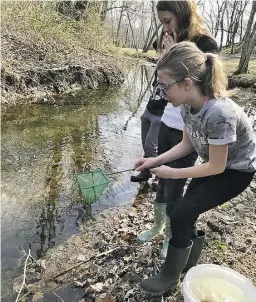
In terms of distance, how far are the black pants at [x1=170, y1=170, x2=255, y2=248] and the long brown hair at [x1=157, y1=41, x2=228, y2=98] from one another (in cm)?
48

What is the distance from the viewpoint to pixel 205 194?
1980 mm

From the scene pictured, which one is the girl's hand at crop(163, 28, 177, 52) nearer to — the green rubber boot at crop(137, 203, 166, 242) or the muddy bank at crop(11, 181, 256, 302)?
the green rubber boot at crop(137, 203, 166, 242)

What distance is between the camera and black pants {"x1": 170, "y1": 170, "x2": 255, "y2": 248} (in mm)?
1973

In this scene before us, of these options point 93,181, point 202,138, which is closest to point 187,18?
point 202,138

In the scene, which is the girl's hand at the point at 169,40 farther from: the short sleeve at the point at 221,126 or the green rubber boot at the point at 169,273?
the green rubber boot at the point at 169,273

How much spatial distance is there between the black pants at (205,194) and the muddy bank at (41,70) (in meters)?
5.73

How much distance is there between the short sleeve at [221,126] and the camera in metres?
1.75

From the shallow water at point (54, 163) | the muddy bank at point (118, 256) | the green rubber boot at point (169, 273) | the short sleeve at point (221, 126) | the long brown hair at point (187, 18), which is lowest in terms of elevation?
the shallow water at point (54, 163)

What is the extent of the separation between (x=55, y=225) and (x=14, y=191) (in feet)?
2.69

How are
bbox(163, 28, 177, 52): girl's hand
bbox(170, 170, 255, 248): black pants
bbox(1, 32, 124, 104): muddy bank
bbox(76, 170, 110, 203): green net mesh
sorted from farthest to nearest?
bbox(1, 32, 124, 104): muddy bank < bbox(76, 170, 110, 203): green net mesh < bbox(163, 28, 177, 52): girl's hand < bbox(170, 170, 255, 248): black pants

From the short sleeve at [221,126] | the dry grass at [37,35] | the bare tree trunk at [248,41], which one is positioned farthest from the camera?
the bare tree trunk at [248,41]

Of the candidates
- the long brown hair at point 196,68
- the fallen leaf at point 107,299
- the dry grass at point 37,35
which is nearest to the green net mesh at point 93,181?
the fallen leaf at point 107,299

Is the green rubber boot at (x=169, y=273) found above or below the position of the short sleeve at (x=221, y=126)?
below

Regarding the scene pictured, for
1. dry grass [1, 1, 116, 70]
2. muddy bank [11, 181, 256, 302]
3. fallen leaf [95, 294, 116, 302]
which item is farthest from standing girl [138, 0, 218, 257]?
dry grass [1, 1, 116, 70]
